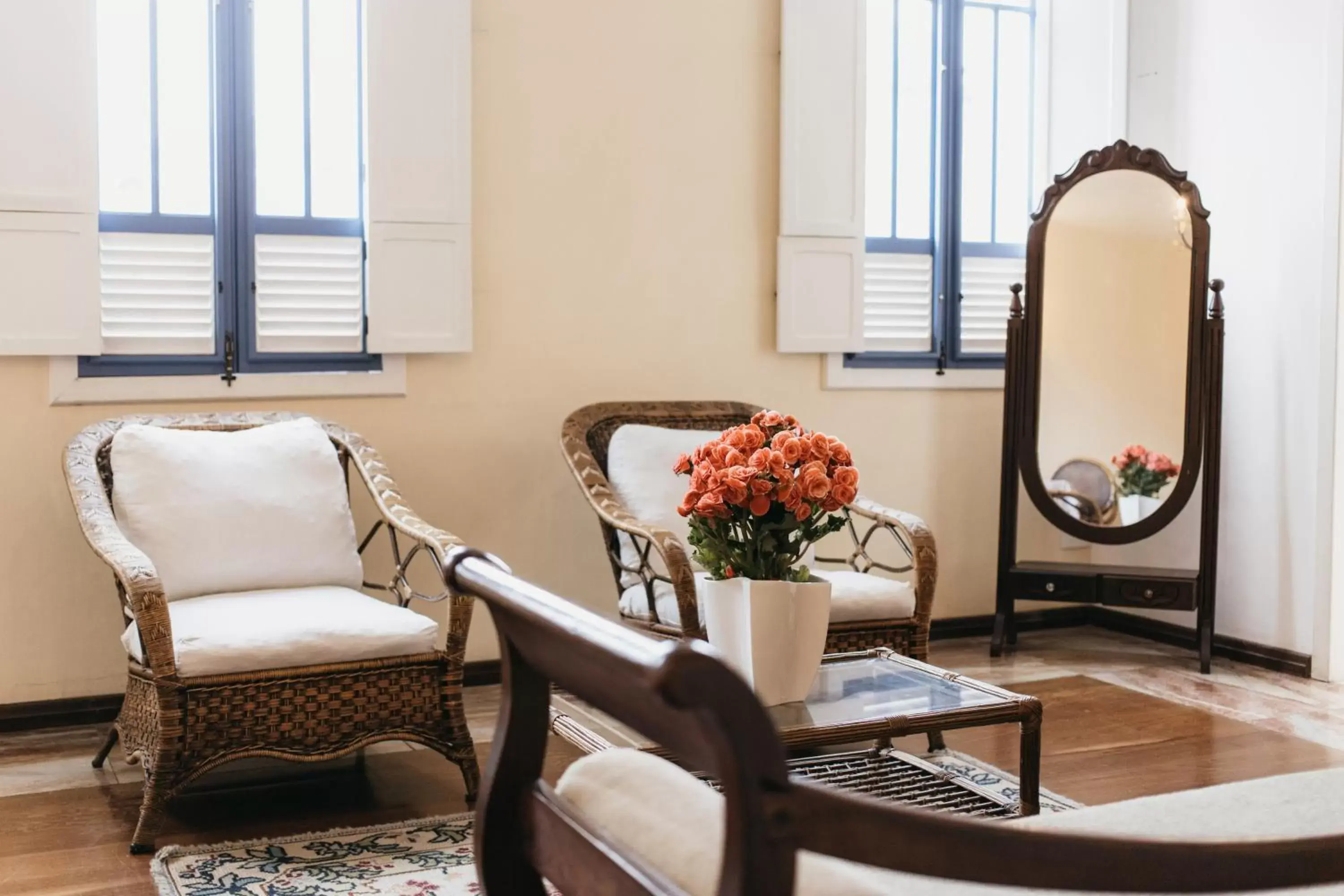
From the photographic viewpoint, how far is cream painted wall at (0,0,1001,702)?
4.26 m

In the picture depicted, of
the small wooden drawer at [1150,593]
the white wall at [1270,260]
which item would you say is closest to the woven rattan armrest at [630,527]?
the small wooden drawer at [1150,593]

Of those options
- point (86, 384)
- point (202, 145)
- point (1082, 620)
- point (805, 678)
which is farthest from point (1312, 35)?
point (86, 384)

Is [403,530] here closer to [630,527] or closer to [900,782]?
[630,527]

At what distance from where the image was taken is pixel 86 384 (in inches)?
150

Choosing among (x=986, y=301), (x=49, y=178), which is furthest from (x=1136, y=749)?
(x=49, y=178)

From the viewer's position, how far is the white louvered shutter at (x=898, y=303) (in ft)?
16.4

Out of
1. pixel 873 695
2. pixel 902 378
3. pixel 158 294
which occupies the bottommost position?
pixel 873 695

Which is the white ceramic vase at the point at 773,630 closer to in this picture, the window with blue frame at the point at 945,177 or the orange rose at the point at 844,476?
the orange rose at the point at 844,476

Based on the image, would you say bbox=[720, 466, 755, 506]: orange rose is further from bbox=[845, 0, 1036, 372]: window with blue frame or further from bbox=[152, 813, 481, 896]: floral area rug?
bbox=[845, 0, 1036, 372]: window with blue frame

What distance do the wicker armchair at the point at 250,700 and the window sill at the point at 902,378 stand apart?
6.41 feet

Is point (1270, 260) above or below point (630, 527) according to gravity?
above

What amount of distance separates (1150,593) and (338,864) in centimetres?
306

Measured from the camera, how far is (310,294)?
161 inches

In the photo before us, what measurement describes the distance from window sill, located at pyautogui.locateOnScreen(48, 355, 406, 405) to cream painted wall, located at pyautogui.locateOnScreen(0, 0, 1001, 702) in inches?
1.5
